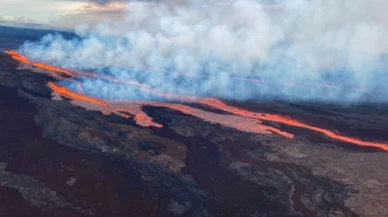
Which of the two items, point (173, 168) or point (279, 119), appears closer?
point (173, 168)

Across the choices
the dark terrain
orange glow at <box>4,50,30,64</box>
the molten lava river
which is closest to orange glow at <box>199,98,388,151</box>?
the molten lava river

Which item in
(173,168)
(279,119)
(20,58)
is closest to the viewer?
(173,168)

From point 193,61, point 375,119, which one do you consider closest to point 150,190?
point 375,119

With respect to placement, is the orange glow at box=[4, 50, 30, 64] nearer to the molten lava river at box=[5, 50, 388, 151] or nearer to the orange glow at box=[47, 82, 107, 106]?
the molten lava river at box=[5, 50, 388, 151]

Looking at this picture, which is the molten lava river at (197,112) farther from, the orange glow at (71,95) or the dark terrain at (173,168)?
the dark terrain at (173,168)

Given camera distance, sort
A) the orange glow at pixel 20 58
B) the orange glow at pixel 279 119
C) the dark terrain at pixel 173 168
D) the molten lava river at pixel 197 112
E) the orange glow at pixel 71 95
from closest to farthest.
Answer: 1. the dark terrain at pixel 173 168
2. the orange glow at pixel 279 119
3. the molten lava river at pixel 197 112
4. the orange glow at pixel 71 95
5. the orange glow at pixel 20 58

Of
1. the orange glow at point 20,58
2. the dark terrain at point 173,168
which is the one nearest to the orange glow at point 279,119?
the dark terrain at point 173,168

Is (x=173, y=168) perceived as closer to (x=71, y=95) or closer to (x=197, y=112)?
(x=197, y=112)

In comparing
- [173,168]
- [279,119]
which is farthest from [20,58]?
[173,168]

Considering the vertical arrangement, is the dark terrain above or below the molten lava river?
below
